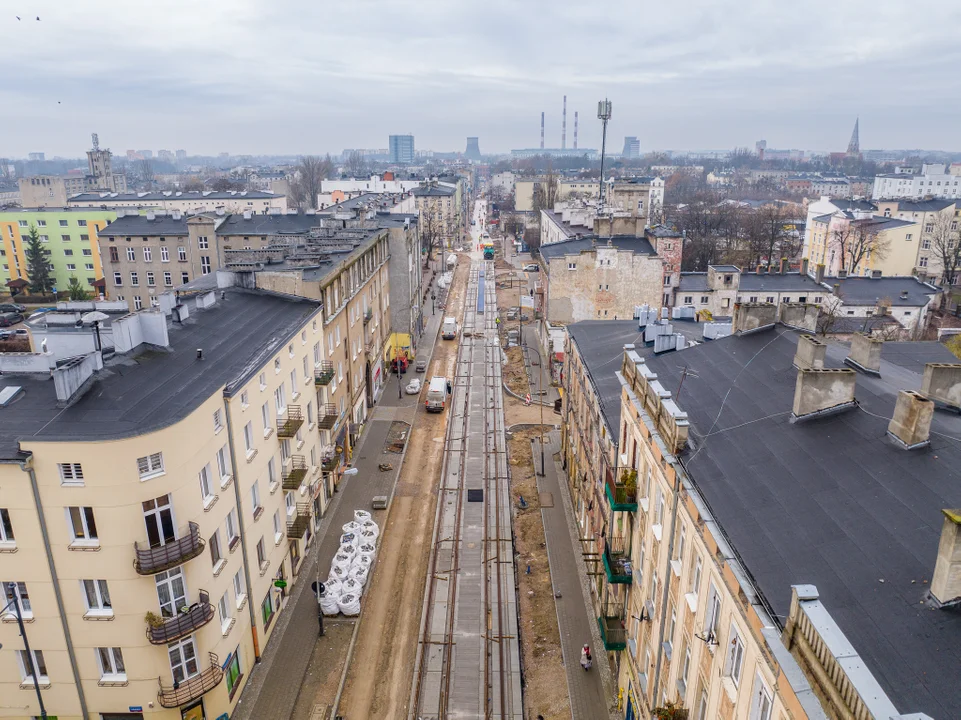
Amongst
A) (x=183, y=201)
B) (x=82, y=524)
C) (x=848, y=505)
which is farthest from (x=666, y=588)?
(x=183, y=201)

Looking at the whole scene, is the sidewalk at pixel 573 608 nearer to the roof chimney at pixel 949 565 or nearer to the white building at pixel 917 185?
the roof chimney at pixel 949 565

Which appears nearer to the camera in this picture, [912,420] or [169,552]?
[912,420]

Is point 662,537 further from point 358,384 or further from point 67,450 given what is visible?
point 358,384

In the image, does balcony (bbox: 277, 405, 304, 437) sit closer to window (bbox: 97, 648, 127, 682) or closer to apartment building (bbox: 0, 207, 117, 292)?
window (bbox: 97, 648, 127, 682)

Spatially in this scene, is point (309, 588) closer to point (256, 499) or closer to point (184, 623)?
point (256, 499)

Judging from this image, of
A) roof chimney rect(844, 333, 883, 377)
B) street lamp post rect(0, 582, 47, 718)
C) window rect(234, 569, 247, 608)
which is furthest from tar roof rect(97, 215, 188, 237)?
roof chimney rect(844, 333, 883, 377)

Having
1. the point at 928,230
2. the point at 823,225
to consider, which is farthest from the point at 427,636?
the point at 928,230
